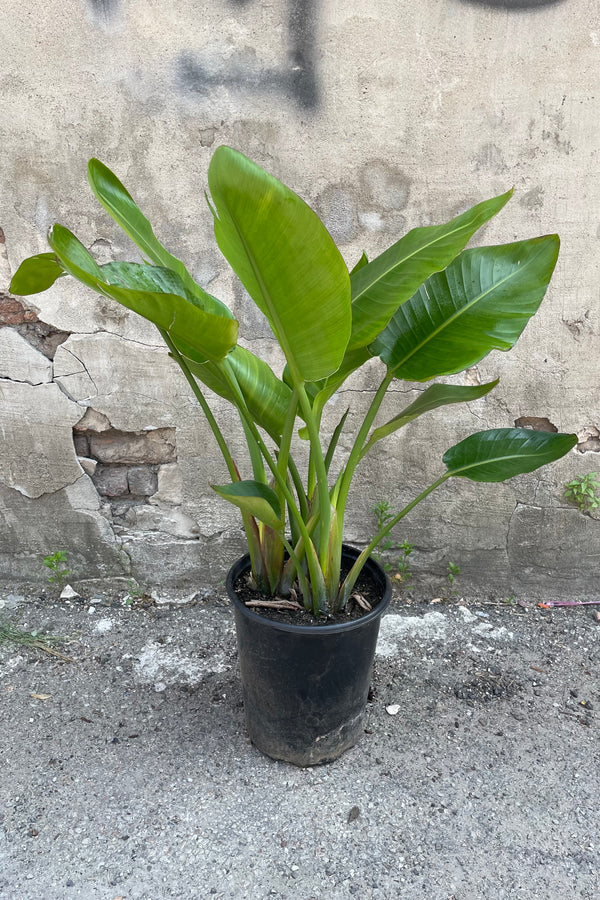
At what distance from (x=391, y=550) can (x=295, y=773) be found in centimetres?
84

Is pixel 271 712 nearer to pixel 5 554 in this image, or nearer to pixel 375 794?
pixel 375 794

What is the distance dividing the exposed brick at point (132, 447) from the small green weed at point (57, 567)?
37 cm

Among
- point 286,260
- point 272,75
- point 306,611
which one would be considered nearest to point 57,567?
point 306,611

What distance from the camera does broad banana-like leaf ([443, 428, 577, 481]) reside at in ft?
4.53

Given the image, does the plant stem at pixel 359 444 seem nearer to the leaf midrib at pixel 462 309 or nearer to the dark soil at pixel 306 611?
the leaf midrib at pixel 462 309

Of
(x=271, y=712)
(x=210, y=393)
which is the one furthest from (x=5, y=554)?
(x=271, y=712)

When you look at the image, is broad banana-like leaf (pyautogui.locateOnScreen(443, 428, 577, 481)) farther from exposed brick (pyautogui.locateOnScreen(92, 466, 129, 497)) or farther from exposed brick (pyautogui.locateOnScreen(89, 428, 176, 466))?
exposed brick (pyautogui.locateOnScreen(92, 466, 129, 497))

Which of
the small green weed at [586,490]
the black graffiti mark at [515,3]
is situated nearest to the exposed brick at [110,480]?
the small green weed at [586,490]

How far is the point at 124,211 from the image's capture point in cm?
114

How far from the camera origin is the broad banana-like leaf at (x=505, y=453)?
4.53 feet

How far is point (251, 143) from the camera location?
5.76ft

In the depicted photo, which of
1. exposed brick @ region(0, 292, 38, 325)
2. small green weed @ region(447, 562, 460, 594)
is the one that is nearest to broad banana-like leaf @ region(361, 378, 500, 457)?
small green weed @ region(447, 562, 460, 594)

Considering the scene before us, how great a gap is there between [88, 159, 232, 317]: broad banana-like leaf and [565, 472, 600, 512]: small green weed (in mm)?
1429

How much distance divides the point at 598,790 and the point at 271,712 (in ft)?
2.65
